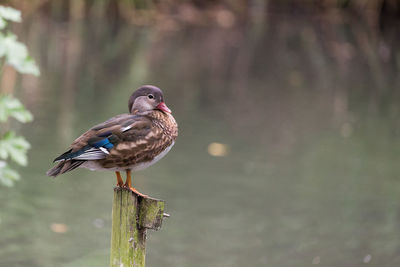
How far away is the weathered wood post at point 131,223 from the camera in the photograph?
351 cm

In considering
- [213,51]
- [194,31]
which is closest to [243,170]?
[213,51]

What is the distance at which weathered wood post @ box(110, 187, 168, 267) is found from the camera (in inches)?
138

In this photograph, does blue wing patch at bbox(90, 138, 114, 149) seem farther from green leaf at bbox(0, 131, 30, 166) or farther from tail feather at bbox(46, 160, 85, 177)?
green leaf at bbox(0, 131, 30, 166)

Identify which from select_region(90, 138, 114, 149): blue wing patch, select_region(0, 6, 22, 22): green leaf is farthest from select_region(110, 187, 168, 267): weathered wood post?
select_region(0, 6, 22, 22): green leaf

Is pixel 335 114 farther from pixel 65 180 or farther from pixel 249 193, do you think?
pixel 65 180

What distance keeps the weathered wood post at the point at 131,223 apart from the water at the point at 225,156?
215cm

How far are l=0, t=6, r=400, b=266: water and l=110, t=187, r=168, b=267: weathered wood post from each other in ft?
7.05

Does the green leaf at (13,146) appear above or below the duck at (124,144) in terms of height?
above

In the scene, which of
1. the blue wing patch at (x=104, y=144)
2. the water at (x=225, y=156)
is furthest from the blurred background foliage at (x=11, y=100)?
the water at (x=225, y=156)

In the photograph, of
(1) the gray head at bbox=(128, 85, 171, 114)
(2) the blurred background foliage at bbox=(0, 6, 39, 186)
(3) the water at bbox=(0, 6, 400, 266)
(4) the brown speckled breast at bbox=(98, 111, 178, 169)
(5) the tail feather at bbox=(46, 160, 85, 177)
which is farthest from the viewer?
(3) the water at bbox=(0, 6, 400, 266)

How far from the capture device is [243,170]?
26.4 feet

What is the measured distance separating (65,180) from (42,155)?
0.55 metres

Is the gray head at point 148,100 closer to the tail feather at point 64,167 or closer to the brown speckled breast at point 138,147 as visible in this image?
the brown speckled breast at point 138,147

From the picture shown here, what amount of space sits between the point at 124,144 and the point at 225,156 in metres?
4.88
